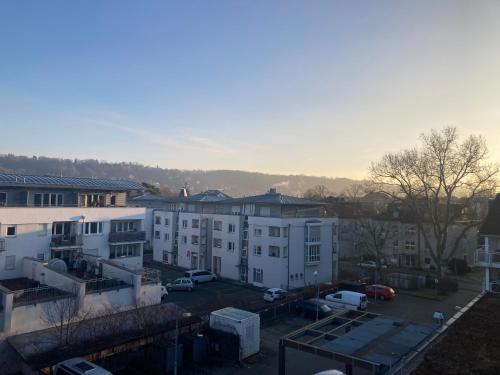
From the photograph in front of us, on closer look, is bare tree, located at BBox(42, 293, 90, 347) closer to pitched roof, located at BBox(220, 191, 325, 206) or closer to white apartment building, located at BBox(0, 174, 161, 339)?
white apartment building, located at BBox(0, 174, 161, 339)

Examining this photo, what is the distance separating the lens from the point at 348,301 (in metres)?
34.1

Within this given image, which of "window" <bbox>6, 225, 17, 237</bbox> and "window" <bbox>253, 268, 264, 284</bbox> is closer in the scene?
"window" <bbox>6, 225, 17, 237</bbox>

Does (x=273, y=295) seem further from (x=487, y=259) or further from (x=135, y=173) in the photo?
(x=135, y=173)

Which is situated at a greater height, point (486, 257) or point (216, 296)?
point (486, 257)

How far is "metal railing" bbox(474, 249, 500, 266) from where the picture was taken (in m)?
25.8

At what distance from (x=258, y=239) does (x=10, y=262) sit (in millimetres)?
24119

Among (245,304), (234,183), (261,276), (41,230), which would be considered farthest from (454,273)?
(234,183)

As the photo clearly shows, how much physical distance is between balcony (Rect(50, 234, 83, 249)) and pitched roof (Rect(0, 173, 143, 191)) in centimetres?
418

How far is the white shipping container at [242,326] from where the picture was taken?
23.6 meters

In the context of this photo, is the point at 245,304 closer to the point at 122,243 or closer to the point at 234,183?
the point at 122,243

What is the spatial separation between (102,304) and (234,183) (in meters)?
166

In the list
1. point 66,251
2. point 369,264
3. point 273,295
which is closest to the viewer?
point 66,251

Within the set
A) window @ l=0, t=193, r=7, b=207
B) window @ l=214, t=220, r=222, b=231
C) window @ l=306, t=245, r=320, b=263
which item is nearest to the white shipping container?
window @ l=0, t=193, r=7, b=207

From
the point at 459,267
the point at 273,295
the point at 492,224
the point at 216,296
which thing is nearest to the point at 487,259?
the point at 492,224
